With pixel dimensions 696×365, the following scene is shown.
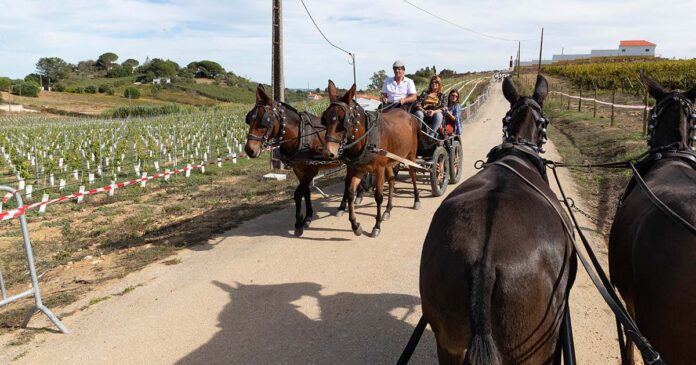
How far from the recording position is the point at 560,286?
2.44 m

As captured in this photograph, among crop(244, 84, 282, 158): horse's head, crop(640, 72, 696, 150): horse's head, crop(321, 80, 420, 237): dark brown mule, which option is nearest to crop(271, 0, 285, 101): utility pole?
crop(321, 80, 420, 237): dark brown mule

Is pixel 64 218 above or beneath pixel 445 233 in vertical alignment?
beneath

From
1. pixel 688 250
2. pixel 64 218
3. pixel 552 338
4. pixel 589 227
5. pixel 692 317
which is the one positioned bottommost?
pixel 64 218

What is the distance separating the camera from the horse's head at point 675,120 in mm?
3572

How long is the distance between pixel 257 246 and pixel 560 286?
500 cm

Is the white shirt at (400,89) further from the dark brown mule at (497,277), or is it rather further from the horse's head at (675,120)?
the dark brown mule at (497,277)

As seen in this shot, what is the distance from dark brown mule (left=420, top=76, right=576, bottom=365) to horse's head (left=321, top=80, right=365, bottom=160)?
3596mm

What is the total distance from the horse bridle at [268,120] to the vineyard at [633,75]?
3104cm

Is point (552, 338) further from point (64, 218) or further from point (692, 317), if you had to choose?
point (64, 218)

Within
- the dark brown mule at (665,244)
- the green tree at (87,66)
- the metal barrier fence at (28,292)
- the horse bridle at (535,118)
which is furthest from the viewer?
the green tree at (87,66)

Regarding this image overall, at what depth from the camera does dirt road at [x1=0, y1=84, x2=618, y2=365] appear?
4000 millimetres

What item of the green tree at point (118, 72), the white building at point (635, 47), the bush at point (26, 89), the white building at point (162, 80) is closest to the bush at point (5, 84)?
the bush at point (26, 89)

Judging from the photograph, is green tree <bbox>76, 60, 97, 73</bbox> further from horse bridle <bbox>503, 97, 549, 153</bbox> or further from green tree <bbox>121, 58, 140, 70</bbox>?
horse bridle <bbox>503, 97, 549, 153</bbox>

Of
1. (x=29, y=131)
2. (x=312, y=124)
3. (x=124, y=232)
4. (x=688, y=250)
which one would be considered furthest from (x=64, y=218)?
(x=29, y=131)
